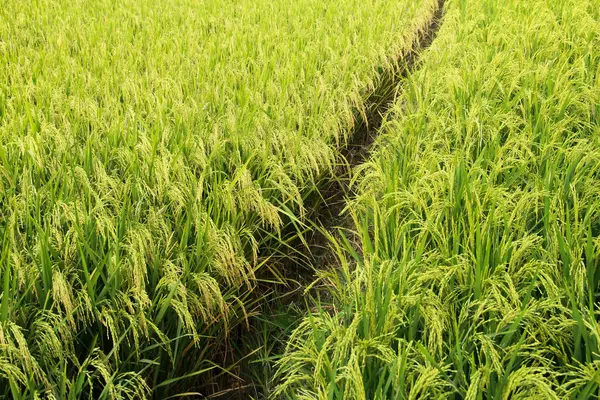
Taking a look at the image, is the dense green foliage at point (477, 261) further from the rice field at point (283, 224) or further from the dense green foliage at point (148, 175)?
the dense green foliage at point (148, 175)

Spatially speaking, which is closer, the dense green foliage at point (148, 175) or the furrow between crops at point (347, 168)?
the dense green foliage at point (148, 175)

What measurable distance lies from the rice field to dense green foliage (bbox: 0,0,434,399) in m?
0.01

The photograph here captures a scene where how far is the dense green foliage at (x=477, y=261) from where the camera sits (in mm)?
1268

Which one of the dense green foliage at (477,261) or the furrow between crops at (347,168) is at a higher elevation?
the dense green foliage at (477,261)

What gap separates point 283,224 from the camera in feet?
7.88

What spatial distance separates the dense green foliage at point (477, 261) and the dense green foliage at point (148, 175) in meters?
0.40

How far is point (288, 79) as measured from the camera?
319 cm

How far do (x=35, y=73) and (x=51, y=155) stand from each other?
118 centimetres

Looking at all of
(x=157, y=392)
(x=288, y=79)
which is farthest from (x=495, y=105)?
(x=157, y=392)

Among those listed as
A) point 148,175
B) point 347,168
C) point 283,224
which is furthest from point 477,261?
point 347,168

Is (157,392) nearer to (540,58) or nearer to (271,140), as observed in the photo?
(271,140)

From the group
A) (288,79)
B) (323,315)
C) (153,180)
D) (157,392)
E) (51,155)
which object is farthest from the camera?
(288,79)

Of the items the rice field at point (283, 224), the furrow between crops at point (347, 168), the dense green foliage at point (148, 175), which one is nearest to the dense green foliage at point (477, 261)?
the rice field at point (283, 224)

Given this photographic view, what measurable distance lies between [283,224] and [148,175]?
665 millimetres
